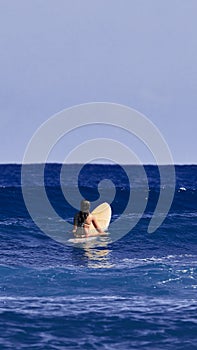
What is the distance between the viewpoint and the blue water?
45.6 feet

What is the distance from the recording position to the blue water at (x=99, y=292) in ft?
45.6

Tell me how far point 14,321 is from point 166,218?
1720cm

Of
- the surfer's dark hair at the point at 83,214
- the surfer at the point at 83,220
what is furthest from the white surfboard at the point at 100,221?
the surfer's dark hair at the point at 83,214

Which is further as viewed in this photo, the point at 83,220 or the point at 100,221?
the point at 100,221

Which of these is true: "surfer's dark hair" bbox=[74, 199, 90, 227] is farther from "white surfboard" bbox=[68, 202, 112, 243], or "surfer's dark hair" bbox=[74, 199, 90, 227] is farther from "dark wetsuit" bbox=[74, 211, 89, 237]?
"white surfboard" bbox=[68, 202, 112, 243]

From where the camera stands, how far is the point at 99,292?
55.5ft

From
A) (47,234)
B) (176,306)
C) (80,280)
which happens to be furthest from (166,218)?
(176,306)

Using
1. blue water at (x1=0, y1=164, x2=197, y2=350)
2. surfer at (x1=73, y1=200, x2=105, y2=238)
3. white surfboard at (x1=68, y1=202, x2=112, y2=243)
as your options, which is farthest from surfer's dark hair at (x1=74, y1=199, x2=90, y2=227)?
blue water at (x1=0, y1=164, x2=197, y2=350)

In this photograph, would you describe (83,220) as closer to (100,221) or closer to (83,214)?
(83,214)

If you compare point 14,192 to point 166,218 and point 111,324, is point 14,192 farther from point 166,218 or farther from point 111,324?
point 111,324

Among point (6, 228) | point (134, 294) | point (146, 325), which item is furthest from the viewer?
point (6, 228)

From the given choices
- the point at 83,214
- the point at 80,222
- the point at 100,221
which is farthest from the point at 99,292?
the point at 100,221

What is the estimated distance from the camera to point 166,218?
31.2m

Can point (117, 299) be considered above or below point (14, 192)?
below
